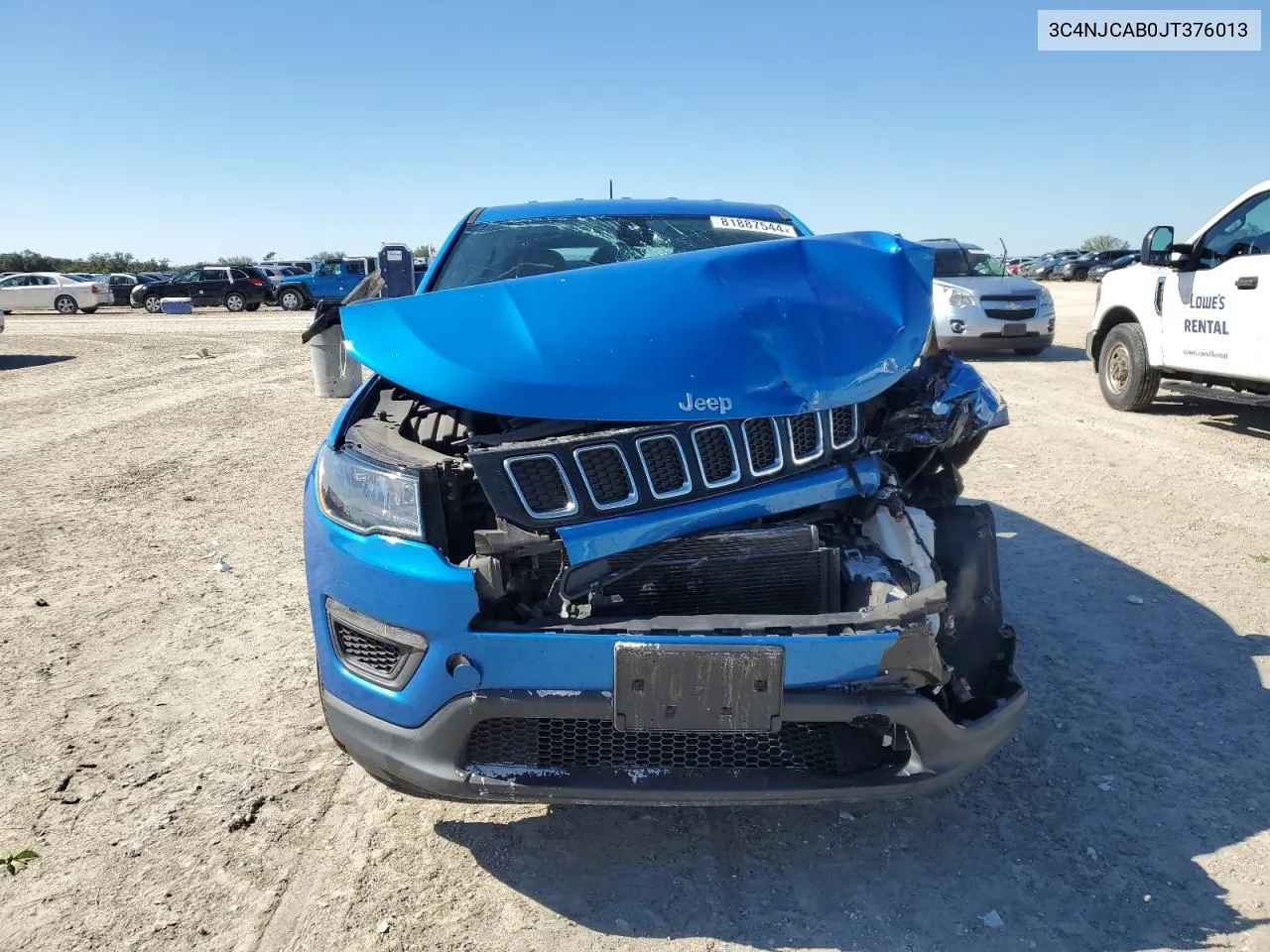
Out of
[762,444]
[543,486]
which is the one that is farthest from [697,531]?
[543,486]

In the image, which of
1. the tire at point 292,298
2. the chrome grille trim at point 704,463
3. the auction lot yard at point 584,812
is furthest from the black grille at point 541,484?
the tire at point 292,298

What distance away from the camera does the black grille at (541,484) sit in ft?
6.70

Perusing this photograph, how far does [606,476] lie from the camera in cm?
208

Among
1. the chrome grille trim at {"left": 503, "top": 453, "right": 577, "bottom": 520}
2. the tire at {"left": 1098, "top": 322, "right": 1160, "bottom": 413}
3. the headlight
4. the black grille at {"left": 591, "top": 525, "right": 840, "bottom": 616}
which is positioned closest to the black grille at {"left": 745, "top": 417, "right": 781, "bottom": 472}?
the black grille at {"left": 591, "top": 525, "right": 840, "bottom": 616}

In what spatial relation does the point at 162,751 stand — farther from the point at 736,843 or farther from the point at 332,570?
the point at 736,843

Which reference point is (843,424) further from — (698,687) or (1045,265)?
(1045,265)

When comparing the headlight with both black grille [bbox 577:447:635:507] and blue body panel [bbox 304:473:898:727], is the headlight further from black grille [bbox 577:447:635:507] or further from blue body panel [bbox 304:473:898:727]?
black grille [bbox 577:447:635:507]

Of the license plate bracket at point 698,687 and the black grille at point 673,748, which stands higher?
the license plate bracket at point 698,687

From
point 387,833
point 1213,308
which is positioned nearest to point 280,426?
point 387,833

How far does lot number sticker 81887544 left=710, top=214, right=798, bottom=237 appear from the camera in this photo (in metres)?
3.85

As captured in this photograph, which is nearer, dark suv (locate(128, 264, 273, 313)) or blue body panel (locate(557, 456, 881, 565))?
blue body panel (locate(557, 456, 881, 565))

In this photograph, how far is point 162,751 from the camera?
279 centimetres

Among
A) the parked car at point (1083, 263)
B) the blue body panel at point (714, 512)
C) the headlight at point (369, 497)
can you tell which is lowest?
the blue body panel at point (714, 512)

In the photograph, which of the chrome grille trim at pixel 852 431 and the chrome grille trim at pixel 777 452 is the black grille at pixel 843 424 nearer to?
the chrome grille trim at pixel 852 431
